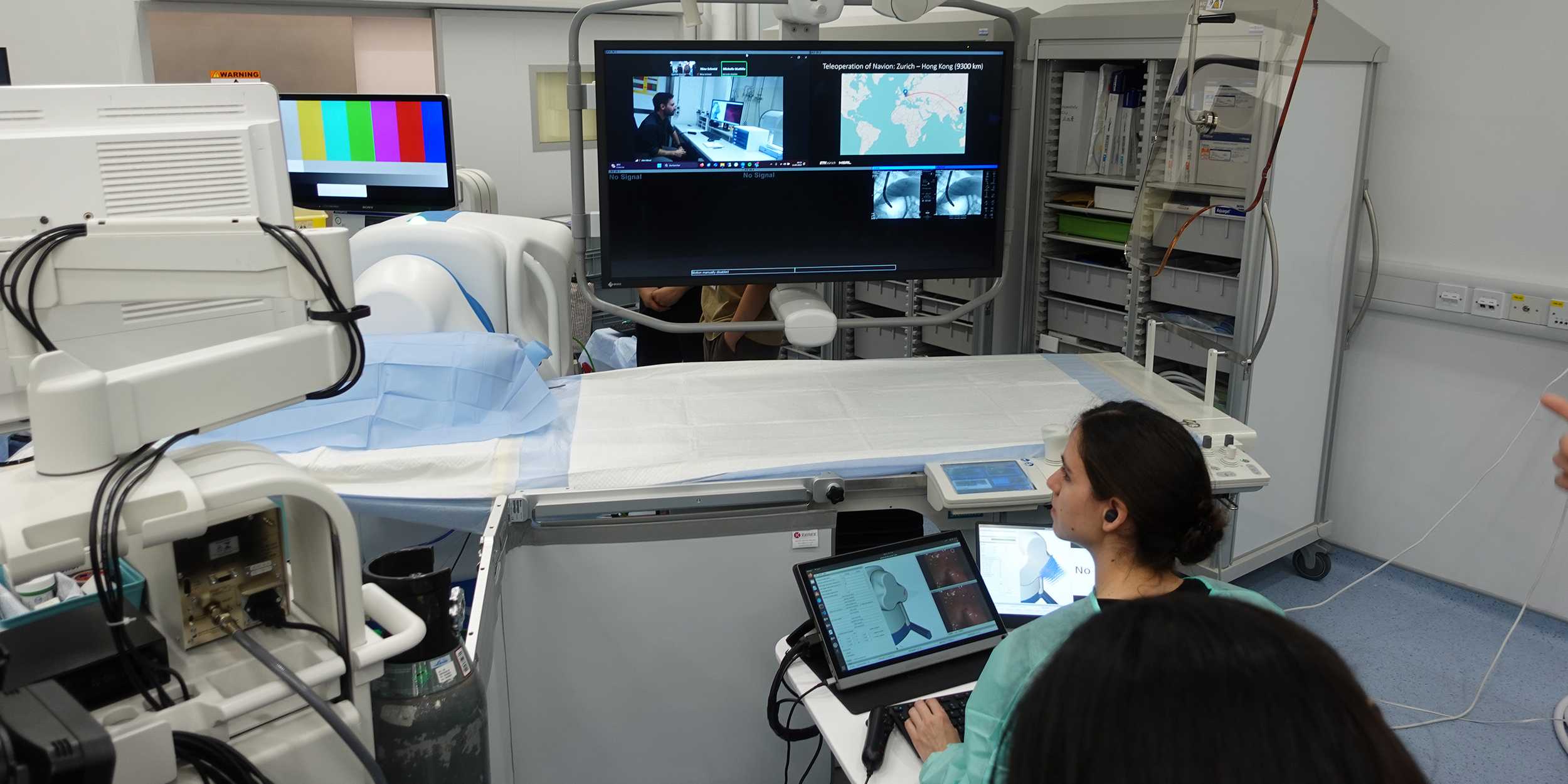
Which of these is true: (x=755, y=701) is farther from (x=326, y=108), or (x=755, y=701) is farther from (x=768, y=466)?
(x=326, y=108)

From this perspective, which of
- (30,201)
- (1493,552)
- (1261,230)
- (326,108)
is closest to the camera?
(30,201)

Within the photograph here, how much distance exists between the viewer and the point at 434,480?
2.10 metres

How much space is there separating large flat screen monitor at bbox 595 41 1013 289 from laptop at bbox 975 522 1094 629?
80cm

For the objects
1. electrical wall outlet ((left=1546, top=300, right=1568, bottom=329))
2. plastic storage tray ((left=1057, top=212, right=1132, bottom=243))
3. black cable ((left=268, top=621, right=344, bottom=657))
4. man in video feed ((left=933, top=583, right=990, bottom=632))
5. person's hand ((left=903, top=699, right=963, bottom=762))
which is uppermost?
plastic storage tray ((left=1057, top=212, right=1132, bottom=243))

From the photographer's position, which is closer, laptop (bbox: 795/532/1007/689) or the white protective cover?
laptop (bbox: 795/532/1007/689)

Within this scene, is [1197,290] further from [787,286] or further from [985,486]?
[985,486]

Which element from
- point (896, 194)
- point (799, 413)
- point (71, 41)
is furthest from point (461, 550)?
point (71, 41)

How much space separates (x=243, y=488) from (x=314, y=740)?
0.29 m

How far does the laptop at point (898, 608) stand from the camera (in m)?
1.97

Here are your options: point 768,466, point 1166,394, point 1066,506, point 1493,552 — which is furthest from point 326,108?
point 1493,552

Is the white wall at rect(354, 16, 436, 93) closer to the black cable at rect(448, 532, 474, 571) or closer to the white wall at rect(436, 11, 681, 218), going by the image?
the white wall at rect(436, 11, 681, 218)

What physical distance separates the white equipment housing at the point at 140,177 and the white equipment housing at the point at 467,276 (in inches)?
36.9

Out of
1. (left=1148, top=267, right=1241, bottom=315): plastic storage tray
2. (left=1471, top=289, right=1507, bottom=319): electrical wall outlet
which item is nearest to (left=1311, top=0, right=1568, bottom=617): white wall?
(left=1471, top=289, right=1507, bottom=319): electrical wall outlet

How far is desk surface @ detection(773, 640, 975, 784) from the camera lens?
1.74m
